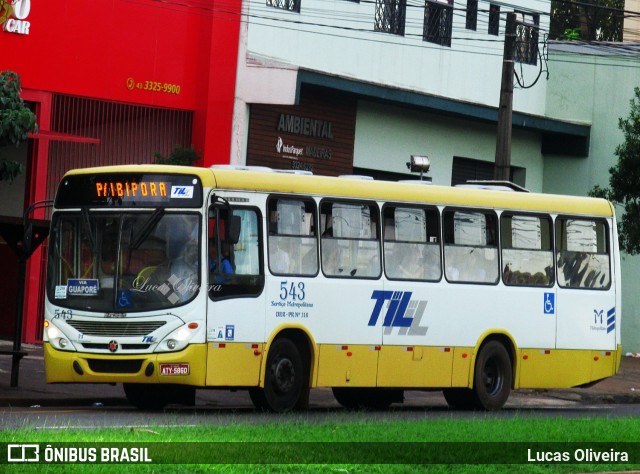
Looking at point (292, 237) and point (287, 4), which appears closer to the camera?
point (292, 237)

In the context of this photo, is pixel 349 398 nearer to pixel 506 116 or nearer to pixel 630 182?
pixel 506 116

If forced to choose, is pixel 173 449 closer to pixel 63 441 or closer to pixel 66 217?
pixel 63 441

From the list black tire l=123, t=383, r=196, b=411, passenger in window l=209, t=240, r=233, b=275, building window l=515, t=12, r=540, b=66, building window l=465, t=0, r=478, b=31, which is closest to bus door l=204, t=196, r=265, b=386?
passenger in window l=209, t=240, r=233, b=275

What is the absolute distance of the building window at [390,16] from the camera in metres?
32.0

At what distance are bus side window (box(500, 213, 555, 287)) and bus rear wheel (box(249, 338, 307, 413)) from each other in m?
4.04

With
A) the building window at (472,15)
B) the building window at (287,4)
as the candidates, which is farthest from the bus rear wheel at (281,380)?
the building window at (472,15)

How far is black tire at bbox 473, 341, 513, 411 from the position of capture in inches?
830

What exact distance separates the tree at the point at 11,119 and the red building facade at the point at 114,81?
4.46m

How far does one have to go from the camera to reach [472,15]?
114ft

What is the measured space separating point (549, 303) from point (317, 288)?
461 cm

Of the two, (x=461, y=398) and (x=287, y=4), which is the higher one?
(x=287, y=4)

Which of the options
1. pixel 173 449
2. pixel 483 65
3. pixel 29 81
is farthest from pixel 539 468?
pixel 483 65

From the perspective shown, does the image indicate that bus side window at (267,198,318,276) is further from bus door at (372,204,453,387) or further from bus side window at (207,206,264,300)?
bus door at (372,204,453,387)

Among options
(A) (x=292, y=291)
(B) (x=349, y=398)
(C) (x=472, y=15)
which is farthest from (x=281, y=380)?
(C) (x=472, y=15)
